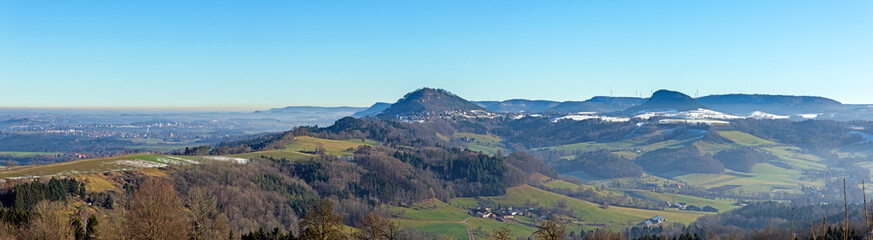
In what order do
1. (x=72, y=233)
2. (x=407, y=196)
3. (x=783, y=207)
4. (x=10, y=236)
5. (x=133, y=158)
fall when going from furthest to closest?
(x=407, y=196)
(x=783, y=207)
(x=133, y=158)
(x=72, y=233)
(x=10, y=236)

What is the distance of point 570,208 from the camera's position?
526 ft

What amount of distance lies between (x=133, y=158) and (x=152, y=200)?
107329 millimetres

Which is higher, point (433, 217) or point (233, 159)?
point (233, 159)

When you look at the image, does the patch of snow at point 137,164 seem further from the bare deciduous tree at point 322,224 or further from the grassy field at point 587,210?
the bare deciduous tree at point 322,224

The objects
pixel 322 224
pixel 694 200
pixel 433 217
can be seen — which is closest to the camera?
pixel 322 224

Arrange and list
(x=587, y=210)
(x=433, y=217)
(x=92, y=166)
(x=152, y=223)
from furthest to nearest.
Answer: (x=587, y=210)
(x=433, y=217)
(x=92, y=166)
(x=152, y=223)

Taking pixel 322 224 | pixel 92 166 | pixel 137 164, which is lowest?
pixel 137 164

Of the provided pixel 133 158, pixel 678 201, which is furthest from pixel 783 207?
pixel 133 158

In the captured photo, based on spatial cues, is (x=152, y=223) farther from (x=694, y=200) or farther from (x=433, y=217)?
(x=694, y=200)

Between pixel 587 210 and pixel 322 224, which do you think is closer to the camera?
pixel 322 224

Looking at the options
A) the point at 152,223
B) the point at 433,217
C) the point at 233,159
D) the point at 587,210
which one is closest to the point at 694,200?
the point at 587,210

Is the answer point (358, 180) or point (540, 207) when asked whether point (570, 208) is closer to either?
point (540, 207)

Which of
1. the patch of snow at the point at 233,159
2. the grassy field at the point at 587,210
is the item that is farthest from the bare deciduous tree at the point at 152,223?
the patch of snow at the point at 233,159

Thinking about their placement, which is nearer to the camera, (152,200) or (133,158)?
(152,200)
